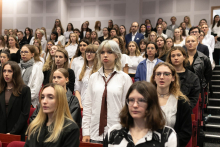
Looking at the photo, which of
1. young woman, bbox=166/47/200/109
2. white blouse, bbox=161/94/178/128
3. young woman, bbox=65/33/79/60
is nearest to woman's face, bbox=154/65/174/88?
white blouse, bbox=161/94/178/128

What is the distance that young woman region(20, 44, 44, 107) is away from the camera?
3658mm

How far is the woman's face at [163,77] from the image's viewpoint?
2119 millimetres

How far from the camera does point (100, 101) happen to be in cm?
224

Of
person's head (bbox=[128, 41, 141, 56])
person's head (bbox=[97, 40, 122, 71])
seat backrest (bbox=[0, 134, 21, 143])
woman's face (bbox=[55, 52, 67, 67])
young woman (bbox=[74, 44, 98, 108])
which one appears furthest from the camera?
person's head (bbox=[128, 41, 141, 56])

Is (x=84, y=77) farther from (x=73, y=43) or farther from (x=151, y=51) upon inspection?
(x=73, y=43)

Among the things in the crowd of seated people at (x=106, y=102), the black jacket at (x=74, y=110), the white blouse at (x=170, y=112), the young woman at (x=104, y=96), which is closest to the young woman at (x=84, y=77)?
the crowd of seated people at (x=106, y=102)

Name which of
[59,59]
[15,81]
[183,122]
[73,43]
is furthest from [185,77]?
[73,43]

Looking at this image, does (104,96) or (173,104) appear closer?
(173,104)

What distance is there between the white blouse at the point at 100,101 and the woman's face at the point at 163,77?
0.27 metres

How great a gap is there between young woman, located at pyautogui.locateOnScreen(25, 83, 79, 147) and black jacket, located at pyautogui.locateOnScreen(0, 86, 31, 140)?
35.9 inches

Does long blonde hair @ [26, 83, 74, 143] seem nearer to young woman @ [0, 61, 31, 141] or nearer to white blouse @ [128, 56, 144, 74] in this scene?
young woman @ [0, 61, 31, 141]

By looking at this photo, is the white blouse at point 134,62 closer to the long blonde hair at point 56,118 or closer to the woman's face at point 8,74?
the woman's face at point 8,74

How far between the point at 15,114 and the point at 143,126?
1.85m

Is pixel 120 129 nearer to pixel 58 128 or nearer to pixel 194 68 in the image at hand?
pixel 58 128
